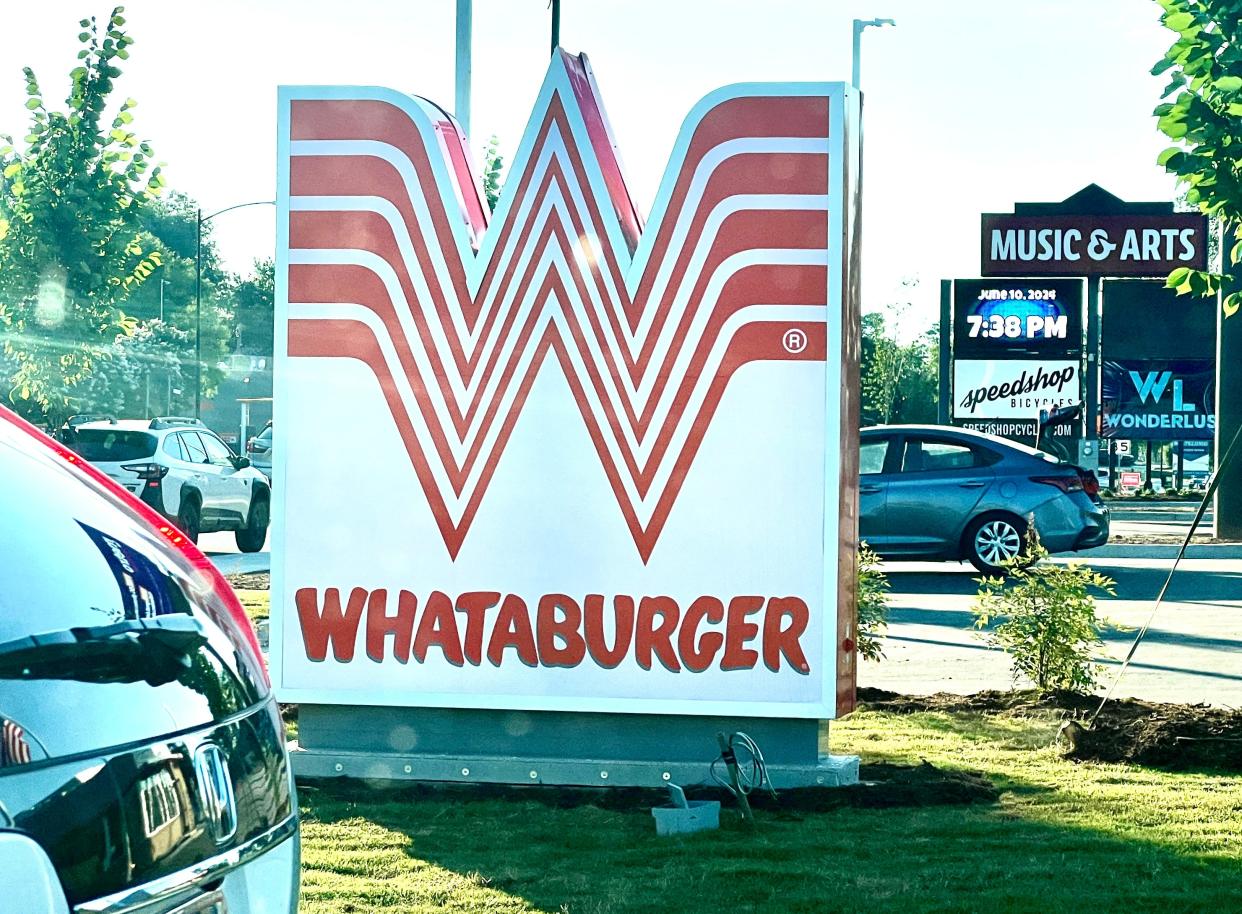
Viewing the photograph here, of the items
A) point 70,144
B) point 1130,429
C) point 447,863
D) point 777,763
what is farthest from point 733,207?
point 1130,429

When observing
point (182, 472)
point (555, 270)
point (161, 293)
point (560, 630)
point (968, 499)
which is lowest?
point (560, 630)

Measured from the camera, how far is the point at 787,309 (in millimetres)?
6754

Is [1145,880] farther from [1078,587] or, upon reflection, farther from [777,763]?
[1078,587]

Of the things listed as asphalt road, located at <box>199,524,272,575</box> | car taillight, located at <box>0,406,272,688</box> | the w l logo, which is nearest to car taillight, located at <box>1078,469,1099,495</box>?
asphalt road, located at <box>199,524,272,575</box>

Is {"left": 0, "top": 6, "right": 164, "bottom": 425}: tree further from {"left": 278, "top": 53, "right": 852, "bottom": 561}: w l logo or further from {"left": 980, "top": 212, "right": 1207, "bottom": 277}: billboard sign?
{"left": 278, "top": 53, "right": 852, "bottom": 561}: w l logo

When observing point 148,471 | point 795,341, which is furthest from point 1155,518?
point 795,341

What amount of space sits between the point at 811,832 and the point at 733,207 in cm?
247

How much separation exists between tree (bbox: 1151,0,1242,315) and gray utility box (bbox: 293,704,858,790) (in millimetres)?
3151

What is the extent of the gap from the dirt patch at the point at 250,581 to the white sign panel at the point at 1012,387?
50.5ft

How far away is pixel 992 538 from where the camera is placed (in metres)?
17.5

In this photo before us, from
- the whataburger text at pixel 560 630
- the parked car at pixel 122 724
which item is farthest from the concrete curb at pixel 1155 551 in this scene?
the parked car at pixel 122 724

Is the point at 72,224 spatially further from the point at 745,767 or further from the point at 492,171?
the point at 745,767

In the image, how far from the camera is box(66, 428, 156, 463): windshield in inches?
794

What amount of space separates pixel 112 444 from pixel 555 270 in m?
14.7
